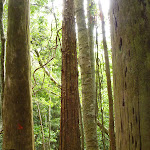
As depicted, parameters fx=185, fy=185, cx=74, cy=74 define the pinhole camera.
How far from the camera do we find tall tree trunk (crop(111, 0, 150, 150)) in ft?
2.80

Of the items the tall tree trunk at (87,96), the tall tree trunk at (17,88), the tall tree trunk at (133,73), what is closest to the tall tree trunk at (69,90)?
the tall tree trunk at (87,96)

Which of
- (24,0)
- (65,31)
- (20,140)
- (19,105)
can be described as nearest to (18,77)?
(19,105)

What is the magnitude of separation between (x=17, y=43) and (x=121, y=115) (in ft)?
8.46

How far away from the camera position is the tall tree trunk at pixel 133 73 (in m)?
0.85

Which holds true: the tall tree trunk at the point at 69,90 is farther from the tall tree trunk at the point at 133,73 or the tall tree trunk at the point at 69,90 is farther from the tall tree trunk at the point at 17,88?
the tall tree trunk at the point at 133,73

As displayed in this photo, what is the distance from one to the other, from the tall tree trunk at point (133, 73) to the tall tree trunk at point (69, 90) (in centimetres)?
313

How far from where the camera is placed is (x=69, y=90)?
13.5 ft

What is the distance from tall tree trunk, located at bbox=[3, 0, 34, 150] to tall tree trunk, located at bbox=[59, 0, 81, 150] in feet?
3.37

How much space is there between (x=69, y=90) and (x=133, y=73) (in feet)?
10.8

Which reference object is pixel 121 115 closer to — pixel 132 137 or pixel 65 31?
pixel 132 137

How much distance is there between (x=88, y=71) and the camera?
435 cm

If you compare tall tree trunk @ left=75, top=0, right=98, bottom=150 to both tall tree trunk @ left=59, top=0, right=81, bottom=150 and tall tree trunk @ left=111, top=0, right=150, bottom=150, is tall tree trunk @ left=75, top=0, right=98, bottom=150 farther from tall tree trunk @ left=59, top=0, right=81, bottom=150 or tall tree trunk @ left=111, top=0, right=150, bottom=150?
tall tree trunk @ left=111, top=0, right=150, bottom=150

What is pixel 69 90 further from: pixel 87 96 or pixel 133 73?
pixel 133 73

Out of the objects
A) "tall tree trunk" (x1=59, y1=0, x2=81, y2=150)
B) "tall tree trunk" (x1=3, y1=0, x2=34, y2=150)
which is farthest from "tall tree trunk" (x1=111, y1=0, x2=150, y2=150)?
"tall tree trunk" (x1=59, y1=0, x2=81, y2=150)
